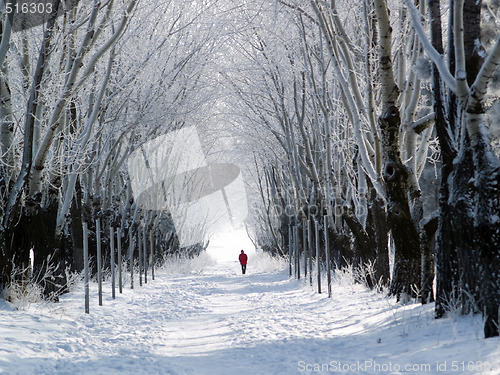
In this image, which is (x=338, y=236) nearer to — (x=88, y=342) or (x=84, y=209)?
(x=84, y=209)

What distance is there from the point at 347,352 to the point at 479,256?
1.85 meters

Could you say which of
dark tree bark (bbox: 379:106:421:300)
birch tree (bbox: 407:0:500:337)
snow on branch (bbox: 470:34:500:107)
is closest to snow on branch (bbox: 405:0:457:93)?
birch tree (bbox: 407:0:500:337)

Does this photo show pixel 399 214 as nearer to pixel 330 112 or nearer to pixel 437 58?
pixel 437 58

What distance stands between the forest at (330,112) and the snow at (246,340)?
1.91ft

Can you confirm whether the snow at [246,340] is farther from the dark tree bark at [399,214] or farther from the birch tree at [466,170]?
the dark tree bark at [399,214]

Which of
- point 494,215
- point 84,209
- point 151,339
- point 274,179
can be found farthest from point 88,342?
point 274,179

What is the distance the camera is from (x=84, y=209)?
55.3ft

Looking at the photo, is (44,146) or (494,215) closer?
(494,215)

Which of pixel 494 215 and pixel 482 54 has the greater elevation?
pixel 482 54

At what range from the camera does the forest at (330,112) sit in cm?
648

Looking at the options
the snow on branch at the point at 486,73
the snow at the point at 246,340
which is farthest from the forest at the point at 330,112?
the snow at the point at 246,340

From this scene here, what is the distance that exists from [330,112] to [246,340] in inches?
387

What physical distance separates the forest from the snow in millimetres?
582

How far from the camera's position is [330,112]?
16141 mm
